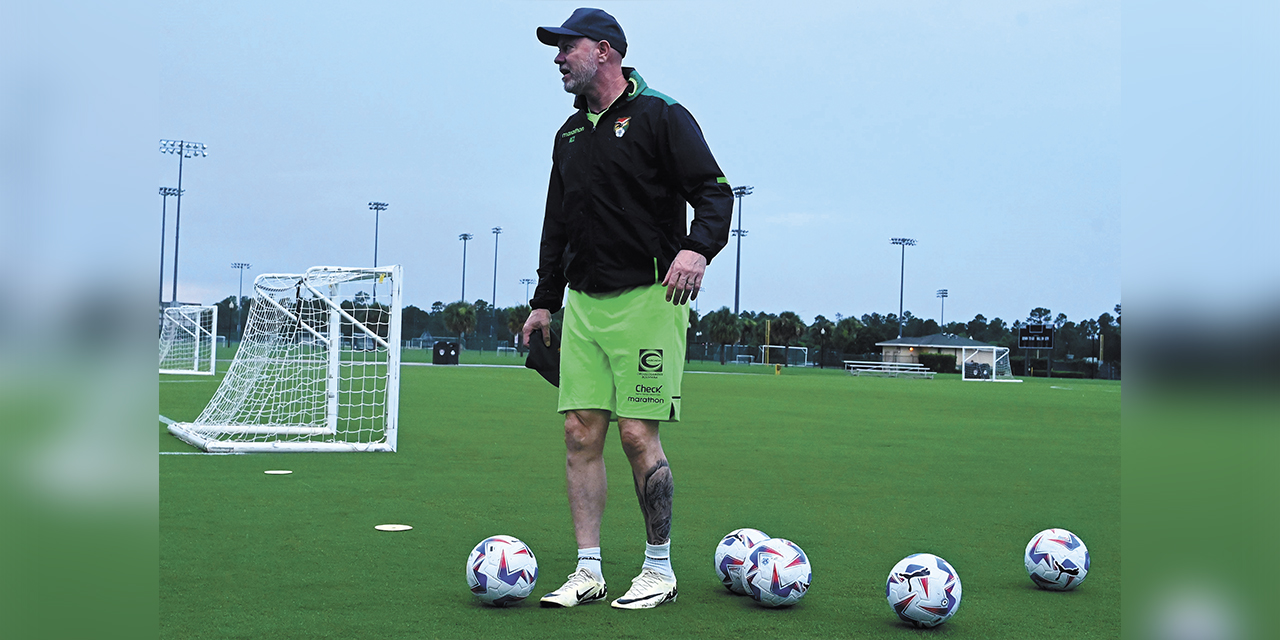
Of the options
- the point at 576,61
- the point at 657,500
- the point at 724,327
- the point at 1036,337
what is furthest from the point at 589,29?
the point at 724,327

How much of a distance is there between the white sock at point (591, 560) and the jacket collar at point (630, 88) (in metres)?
1.79

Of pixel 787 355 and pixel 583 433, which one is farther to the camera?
pixel 787 355

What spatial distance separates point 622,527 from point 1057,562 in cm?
239

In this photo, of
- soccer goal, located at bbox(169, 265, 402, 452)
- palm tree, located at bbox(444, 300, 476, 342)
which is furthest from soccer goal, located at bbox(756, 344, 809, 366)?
soccer goal, located at bbox(169, 265, 402, 452)

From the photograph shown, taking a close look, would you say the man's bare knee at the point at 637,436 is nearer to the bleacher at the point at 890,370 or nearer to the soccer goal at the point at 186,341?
the soccer goal at the point at 186,341

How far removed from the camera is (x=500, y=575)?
393cm

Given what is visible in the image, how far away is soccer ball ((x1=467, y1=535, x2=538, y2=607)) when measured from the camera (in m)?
3.92

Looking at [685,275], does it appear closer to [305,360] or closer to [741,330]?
[305,360]

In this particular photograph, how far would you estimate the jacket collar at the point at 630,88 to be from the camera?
4.30 metres

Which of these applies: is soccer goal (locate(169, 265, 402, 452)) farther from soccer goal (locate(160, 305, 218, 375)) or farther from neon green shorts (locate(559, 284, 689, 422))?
soccer goal (locate(160, 305, 218, 375))

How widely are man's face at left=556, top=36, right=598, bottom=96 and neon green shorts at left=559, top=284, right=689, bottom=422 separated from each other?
0.85 m

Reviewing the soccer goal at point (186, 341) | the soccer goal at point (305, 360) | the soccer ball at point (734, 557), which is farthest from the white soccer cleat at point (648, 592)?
the soccer goal at point (186, 341)
